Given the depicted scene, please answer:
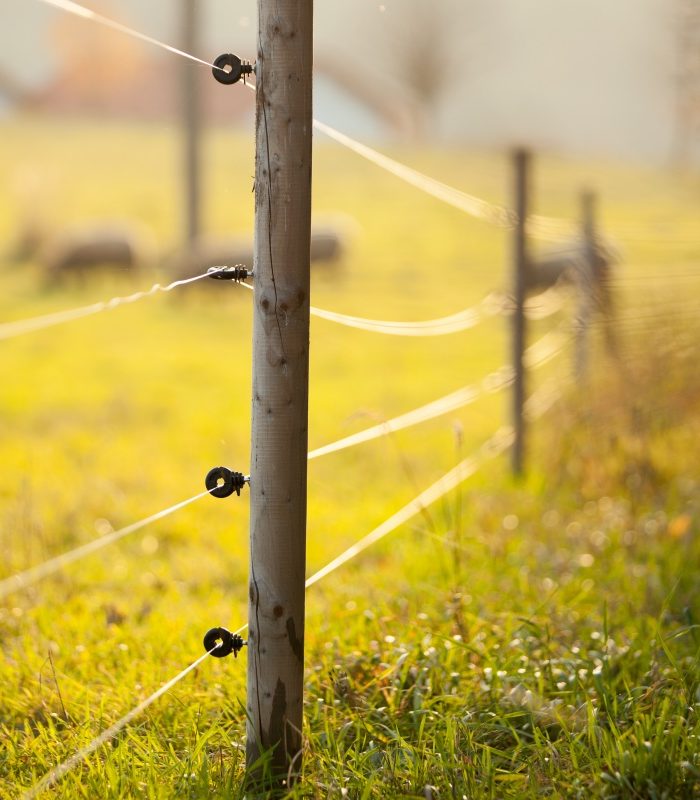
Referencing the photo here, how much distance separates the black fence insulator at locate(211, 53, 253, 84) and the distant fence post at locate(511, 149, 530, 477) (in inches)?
132

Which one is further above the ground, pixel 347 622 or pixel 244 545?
pixel 347 622

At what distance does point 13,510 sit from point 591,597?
267 cm

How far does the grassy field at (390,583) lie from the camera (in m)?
2.20

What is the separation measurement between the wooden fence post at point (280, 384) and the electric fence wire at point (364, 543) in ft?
0.40

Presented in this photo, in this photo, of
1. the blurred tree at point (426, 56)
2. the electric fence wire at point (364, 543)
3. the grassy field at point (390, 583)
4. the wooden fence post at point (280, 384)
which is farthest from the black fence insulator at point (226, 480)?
the blurred tree at point (426, 56)

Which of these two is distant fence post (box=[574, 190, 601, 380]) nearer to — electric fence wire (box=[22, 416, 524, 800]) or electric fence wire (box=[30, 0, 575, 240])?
electric fence wire (box=[30, 0, 575, 240])

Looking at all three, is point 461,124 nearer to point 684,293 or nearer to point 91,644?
point 684,293

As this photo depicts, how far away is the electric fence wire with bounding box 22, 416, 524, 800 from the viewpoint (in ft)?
6.97

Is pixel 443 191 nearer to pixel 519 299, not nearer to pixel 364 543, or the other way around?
pixel 519 299

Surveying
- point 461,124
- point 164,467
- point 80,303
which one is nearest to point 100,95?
point 461,124

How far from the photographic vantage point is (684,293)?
17.1 ft

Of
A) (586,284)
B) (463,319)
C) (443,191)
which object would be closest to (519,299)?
(463,319)

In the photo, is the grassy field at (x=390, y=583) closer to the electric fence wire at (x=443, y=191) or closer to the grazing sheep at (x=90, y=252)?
the electric fence wire at (x=443, y=191)

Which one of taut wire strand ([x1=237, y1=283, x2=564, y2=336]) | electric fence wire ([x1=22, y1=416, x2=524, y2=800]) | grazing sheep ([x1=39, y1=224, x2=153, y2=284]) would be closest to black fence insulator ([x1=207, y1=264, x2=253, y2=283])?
taut wire strand ([x1=237, y1=283, x2=564, y2=336])
